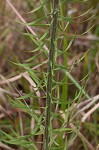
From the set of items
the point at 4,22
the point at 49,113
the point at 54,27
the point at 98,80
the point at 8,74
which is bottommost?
the point at 49,113

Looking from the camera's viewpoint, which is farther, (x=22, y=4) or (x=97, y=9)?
(x=22, y=4)

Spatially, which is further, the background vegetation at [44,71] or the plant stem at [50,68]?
the background vegetation at [44,71]

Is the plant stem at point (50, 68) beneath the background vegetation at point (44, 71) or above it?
beneath

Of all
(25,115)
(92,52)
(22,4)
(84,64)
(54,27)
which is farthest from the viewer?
(22,4)

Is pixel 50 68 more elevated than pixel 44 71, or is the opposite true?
pixel 44 71

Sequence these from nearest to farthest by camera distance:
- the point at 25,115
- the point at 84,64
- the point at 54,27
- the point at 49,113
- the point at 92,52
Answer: the point at 54,27 < the point at 49,113 < the point at 25,115 < the point at 84,64 < the point at 92,52

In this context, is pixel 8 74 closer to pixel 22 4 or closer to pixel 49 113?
pixel 22 4

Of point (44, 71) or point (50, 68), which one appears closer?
point (50, 68)

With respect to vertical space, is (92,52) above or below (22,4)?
below

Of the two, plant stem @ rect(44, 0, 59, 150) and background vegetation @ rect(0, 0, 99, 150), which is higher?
background vegetation @ rect(0, 0, 99, 150)

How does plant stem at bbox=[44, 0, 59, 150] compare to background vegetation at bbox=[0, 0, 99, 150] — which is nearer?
plant stem at bbox=[44, 0, 59, 150]

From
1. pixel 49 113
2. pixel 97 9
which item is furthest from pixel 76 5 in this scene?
pixel 49 113
